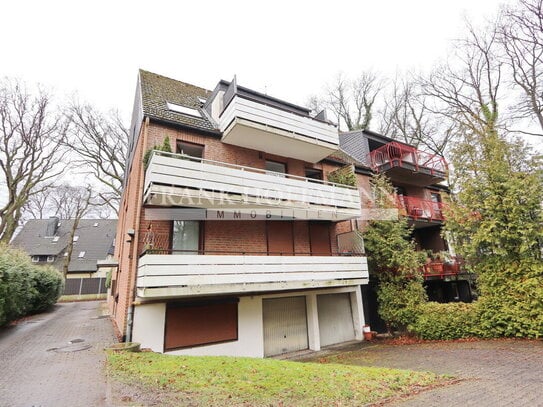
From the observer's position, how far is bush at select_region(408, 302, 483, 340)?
363 inches

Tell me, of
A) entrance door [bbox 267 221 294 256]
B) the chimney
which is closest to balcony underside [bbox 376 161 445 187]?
entrance door [bbox 267 221 294 256]

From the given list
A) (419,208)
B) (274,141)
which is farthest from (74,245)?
(419,208)

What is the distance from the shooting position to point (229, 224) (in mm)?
9781

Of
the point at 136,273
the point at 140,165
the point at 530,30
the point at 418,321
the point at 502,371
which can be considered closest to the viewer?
the point at 502,371

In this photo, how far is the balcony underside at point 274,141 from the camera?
1015 cm

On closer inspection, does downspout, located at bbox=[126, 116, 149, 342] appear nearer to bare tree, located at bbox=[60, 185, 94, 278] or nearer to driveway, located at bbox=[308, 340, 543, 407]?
driveway, located at bbox=[308, 340, 543, 407]

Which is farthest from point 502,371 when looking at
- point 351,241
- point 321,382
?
point 351,241

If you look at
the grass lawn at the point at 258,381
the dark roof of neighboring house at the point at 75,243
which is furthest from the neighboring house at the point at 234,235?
the dark roof of neighboring house at the point at 75,243

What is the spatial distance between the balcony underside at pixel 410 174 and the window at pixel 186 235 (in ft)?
34.8

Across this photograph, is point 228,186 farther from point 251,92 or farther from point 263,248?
point 251,92

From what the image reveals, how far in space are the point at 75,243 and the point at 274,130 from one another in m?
31.9

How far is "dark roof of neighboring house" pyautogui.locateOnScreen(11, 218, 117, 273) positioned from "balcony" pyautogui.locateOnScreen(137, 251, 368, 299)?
1091 inches

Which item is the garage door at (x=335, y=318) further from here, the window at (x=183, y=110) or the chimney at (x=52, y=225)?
the chimney at (x=52, y=225)

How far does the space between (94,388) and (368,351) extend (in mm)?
8415
